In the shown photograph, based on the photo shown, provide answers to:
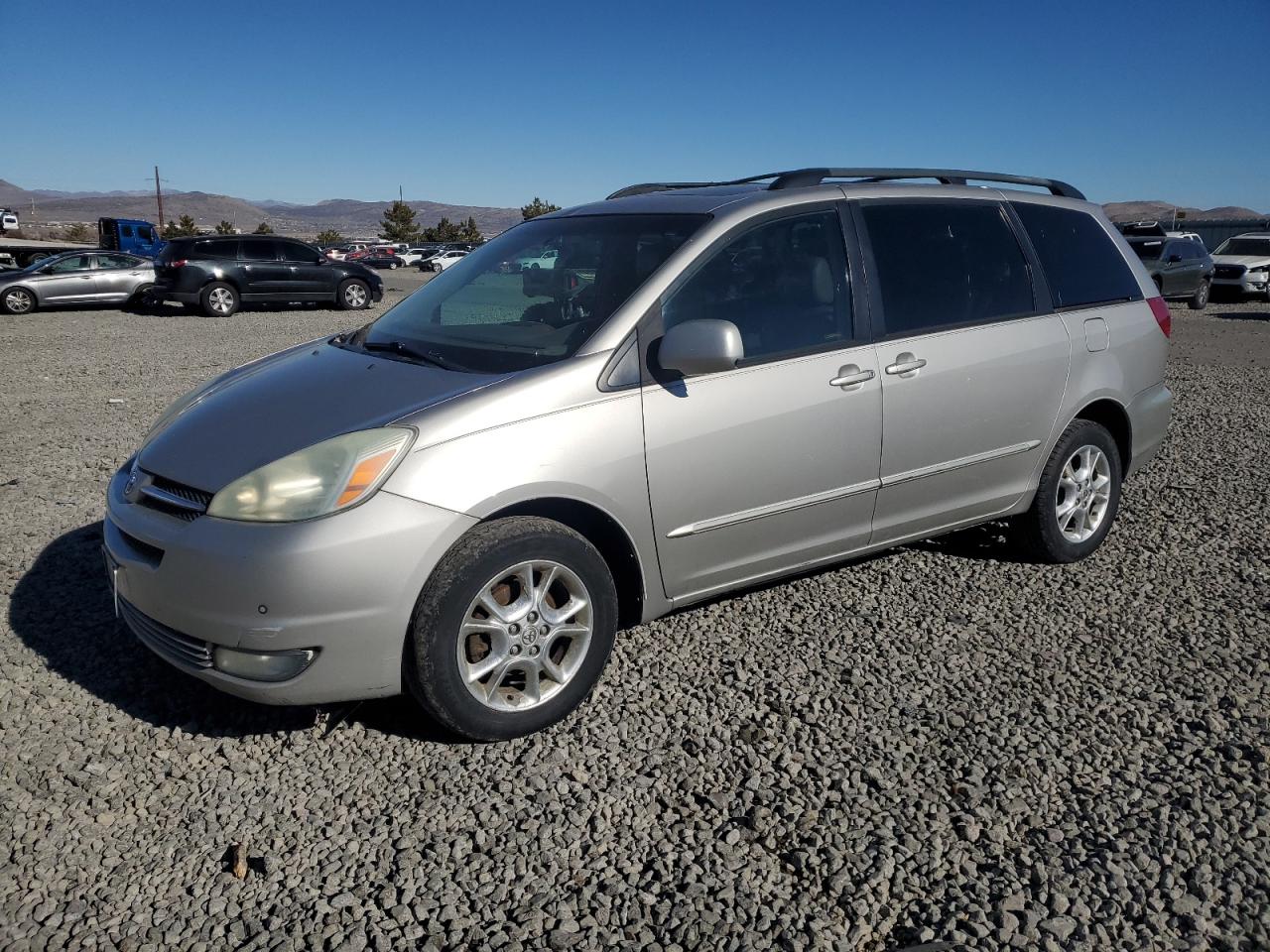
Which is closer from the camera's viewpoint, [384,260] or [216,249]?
[216,249]

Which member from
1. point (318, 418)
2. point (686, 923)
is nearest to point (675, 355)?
point (318, 418)

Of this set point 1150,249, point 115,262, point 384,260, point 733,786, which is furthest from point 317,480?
point 384,260

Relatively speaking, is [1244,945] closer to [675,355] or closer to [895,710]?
[895,710]

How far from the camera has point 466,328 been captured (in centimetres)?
398

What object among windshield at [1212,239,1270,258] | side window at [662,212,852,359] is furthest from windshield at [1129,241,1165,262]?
side window at [662,212,852,359]

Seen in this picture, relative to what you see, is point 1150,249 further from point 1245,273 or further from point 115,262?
point 115,262

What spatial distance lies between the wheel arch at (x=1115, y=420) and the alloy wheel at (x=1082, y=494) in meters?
0.18

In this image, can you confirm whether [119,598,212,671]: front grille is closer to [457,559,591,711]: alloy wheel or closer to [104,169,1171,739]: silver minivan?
[104,169,1171,739]: silver minivan

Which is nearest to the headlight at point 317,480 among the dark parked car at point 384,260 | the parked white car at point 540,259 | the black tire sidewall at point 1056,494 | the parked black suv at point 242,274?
the parked white car at point 540,259

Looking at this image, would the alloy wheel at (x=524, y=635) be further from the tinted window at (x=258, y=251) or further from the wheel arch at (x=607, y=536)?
the tinted window at (x=258, y=251)

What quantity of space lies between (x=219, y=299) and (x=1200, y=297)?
2109cm

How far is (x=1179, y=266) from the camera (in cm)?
2133

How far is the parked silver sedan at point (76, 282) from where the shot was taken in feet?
65.7

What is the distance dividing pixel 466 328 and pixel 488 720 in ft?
5.28
